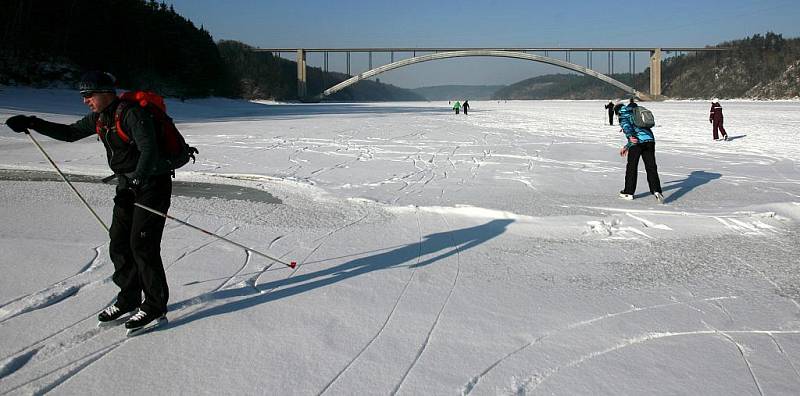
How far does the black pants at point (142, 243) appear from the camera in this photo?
11.6ft

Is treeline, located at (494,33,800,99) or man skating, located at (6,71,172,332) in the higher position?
treeline, located at (494,33,800,99)

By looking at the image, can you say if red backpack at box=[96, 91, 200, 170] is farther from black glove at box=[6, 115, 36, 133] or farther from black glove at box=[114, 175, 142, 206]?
black glove at box=[6, 115, 36, 133]

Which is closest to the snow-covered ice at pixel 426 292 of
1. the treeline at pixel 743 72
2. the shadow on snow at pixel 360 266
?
the shadow on snow at pixel 360 266

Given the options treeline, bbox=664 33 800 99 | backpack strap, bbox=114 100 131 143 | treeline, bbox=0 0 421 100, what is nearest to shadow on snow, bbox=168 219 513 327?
backpack strap, bbox=114 100 131 143

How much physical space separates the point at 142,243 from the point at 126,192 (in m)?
0.33

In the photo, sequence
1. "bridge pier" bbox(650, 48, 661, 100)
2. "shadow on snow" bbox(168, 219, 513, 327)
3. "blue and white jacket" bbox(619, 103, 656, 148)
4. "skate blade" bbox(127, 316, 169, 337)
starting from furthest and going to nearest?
"bridge pier" bbox(650, 48, 661, 100)
"blue and white jacket" bbox(619, 103, 656, 148)
"shadow on snow" bbox(168, 219, 513, 327)
"skate blade" bbox(127, 316, 169, 337)

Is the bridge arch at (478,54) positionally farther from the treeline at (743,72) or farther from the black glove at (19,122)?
the black glove at (19,122)

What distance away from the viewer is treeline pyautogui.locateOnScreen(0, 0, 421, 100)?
119 ft

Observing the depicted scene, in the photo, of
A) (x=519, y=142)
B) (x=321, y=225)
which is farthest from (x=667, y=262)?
(x=519, y=142)

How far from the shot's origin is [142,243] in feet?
11.7

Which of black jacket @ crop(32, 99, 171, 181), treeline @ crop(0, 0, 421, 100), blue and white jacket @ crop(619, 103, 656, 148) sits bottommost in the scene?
black jacket @ crop(32, 99, 171, 181)

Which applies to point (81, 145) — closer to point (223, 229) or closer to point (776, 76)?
point (223, 229)

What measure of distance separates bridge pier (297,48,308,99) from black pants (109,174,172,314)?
99250 millimetres

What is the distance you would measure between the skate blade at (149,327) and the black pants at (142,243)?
0.21ft
